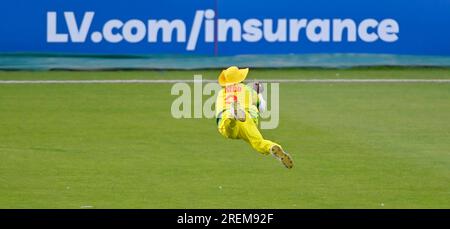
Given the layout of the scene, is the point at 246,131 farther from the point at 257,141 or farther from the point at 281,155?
the point at 281,155

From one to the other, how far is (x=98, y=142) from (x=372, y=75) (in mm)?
7934

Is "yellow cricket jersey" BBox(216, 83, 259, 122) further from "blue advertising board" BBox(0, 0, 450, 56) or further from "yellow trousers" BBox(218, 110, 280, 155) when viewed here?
"blue advertising board" BBox(0, 0, 450, 56)

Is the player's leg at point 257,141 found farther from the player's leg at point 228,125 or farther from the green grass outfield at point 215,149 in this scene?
the green grass outfield at point 215,149

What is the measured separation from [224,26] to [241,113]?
10264mm

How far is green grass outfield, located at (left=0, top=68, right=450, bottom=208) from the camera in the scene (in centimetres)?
1418

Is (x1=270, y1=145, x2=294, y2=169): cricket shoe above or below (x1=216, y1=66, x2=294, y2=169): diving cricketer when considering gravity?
below

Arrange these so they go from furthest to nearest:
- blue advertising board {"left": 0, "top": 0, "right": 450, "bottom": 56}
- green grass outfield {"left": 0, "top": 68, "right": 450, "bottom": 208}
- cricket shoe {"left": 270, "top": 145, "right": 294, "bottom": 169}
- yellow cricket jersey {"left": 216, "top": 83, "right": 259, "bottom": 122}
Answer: blue advertising board {"left": 0, "top": 0, "right": 450, "bottom": 56}
yellow cricket jersey {"left": 216, "top": 83, "right": 259, "bottom": 122}
cricket shoe {"left": 270, "top": 145, "right": 294, "bottom": 169}
green grass outfield {"left": 0, "top": 68, "right": 450, "bottom": 208}

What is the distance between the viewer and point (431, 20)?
24812mm

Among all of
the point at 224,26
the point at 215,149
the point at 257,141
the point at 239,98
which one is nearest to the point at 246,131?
the point at 257,141

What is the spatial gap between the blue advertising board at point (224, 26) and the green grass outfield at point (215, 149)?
0.53 meters

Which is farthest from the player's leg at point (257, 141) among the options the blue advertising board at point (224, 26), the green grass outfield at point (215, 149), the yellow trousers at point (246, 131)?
the blue advertising board at point (224, 26)

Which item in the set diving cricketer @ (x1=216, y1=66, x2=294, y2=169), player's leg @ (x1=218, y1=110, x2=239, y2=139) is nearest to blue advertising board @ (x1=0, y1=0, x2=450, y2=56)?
diving cricketer @ (x1=216, y1=66, x2=294, y2=169)

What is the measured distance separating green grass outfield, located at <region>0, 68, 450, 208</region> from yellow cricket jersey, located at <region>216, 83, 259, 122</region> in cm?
80

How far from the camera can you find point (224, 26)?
2464cm
